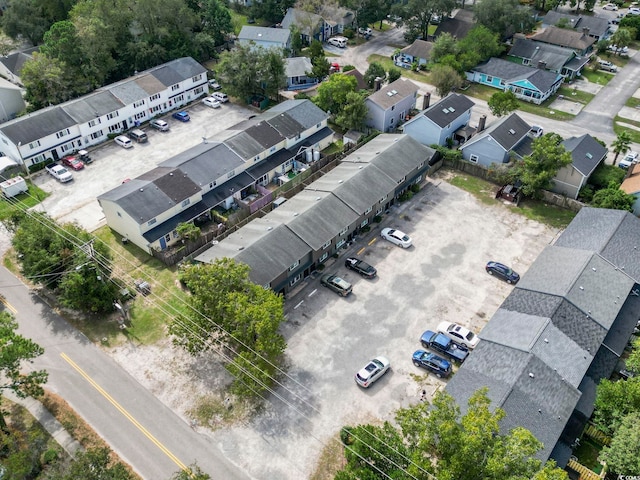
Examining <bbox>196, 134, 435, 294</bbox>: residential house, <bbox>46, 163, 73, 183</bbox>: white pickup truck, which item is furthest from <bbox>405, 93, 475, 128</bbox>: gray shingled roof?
<bbox>46, 163, 73, 183</bbox>: white pickup truck

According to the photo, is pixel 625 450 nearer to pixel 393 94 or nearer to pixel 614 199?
pixel 614 199

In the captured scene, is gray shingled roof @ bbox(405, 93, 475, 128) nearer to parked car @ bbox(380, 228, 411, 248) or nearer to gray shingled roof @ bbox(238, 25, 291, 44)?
parked car @ bbox(380, 228, 411, 248)

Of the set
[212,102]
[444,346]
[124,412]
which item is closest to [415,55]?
[212,102]

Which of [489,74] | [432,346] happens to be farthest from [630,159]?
[432,346]

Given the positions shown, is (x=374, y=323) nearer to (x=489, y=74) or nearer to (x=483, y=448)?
(x=483, y=448)

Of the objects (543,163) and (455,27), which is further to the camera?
(455,27)

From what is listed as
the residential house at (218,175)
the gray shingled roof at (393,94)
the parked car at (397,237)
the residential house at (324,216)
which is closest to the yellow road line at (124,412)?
the residential house at (324,216)

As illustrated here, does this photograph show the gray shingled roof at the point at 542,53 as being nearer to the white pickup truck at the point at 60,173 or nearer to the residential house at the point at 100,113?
the residential house at the point at 100,113
